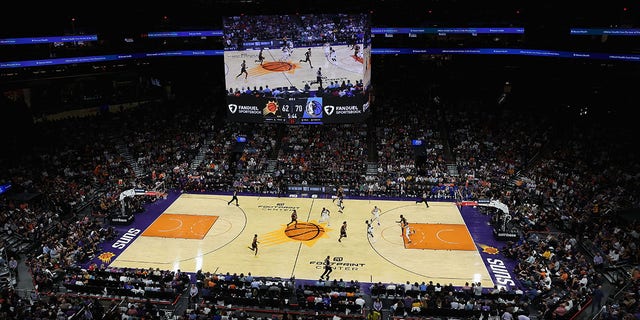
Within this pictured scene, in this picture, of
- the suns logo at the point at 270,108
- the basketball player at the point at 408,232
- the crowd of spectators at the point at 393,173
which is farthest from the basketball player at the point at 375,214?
the suns logo at the point at 270,108

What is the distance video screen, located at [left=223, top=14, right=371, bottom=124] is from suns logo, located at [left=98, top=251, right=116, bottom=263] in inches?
514

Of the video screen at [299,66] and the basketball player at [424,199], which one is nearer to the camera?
the video screen at [299,66]

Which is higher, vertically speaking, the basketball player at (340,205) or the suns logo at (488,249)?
the basketball player at (340,205)

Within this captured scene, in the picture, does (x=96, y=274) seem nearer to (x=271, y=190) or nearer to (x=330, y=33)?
(x=271, y=190)

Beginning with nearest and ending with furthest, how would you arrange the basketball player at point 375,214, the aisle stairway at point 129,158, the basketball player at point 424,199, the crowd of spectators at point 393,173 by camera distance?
the crowd of spectators at point 393,173
the basketball player at point 375,214
the basketball player at point 424,199
the aisle stairway at point 129,158

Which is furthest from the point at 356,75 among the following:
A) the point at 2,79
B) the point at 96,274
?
the point at 2,79

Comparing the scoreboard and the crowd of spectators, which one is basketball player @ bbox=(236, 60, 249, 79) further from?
the crowd of spectators

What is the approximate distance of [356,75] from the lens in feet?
107

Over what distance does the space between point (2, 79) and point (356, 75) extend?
29.5 metres

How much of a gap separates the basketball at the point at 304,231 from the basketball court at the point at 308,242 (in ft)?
0.20

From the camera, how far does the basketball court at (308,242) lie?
987 inches

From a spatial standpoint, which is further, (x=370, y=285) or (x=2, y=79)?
(x=2, y=79)

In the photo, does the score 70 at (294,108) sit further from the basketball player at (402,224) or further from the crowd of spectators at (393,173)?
the basketball player at (402,224)

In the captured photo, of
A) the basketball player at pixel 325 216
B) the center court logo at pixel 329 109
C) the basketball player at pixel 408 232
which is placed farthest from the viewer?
the center court logo at pixel 329 109
